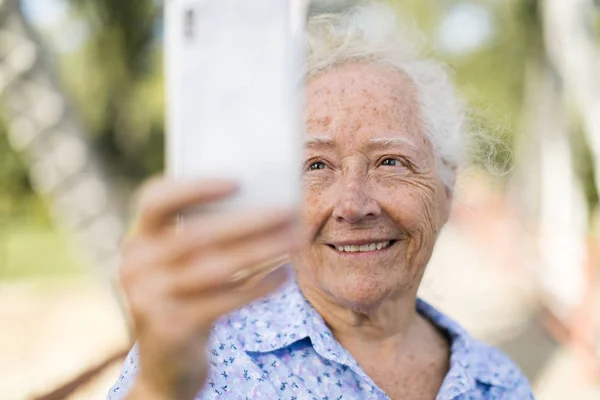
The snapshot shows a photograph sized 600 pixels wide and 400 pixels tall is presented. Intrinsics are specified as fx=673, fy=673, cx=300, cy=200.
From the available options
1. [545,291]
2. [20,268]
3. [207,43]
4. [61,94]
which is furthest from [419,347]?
[20,268]

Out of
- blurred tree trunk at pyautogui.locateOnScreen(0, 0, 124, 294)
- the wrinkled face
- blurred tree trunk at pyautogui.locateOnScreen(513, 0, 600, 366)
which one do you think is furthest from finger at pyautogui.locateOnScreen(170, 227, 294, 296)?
blurred tree trunk at pyautogui.locateOnScreen(513, 0, 600, 366)

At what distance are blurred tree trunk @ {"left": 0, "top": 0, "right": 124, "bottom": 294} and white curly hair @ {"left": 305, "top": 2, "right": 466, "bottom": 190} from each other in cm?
201

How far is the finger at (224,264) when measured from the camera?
0.66m

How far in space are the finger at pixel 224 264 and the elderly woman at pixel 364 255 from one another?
1.43 feet

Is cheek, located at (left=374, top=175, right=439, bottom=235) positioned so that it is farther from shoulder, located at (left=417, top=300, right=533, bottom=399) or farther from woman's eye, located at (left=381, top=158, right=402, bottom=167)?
shoulder, located at (left=417, top=300, right=533, bottom=399)

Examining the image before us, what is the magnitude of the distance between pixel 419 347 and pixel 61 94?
236cm

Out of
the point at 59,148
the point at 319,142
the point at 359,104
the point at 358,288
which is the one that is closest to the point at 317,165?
the point at 319,142

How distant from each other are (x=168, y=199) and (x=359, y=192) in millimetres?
768

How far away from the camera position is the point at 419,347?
1.55 meters

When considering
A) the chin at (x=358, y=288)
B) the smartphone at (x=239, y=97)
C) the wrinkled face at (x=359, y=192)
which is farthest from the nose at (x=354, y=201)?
the smartphone at (x=239, y=97)

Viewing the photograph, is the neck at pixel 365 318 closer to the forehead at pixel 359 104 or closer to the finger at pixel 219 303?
the forehead at pixel 359 104

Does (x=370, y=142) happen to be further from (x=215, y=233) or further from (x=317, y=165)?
(x=215, y=233)

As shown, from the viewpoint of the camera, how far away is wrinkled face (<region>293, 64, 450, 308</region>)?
1.37 meters

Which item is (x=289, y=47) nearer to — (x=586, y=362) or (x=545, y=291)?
(x=586, y=362)
